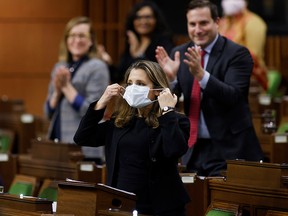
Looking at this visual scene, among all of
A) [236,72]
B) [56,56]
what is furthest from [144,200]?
[56,56]

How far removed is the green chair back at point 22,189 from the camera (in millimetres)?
5820

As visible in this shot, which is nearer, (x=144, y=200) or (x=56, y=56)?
(x=144, y=200)

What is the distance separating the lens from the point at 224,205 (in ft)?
16.0

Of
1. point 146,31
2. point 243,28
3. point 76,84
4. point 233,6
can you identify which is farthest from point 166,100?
point 233,6

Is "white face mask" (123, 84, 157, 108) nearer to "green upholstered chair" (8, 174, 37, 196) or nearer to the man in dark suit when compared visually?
the man in dark suit

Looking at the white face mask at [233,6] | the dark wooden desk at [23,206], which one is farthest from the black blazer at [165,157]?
the white face mask at [233,6]

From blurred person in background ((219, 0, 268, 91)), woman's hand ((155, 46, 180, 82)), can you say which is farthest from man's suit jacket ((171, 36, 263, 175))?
blurred person in background ((219, 0, 268, 91))

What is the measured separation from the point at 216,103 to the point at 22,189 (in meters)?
1.36

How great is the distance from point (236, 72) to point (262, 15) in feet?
22.1

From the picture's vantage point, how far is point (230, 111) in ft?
17.6

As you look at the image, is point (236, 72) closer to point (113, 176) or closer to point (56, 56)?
point (113, 176)

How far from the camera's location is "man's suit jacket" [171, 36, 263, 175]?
17.6 ft

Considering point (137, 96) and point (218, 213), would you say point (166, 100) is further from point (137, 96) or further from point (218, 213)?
point (218, 213)

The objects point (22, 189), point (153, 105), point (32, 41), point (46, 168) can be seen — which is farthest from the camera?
point (32, 41)
